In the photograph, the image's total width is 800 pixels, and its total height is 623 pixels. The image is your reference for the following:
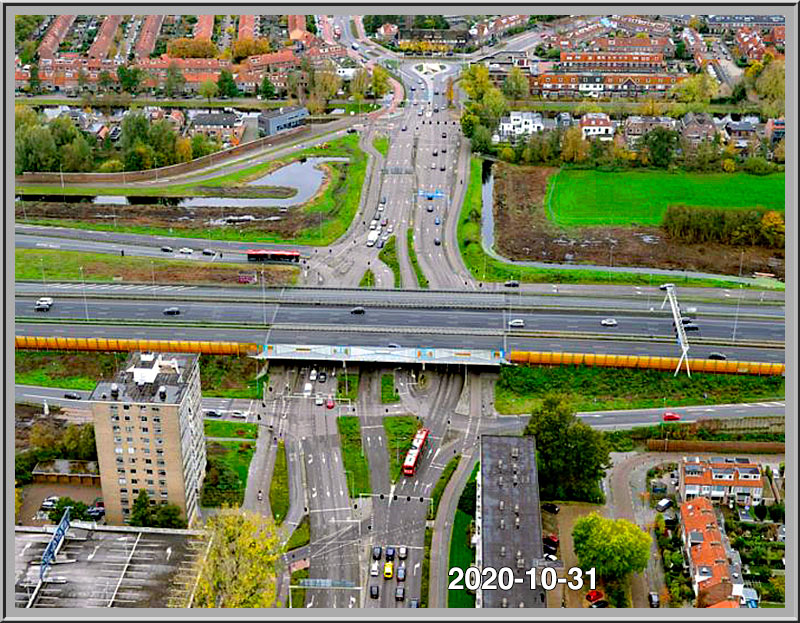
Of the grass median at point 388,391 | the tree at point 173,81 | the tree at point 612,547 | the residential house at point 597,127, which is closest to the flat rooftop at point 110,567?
the tree at point 612,547

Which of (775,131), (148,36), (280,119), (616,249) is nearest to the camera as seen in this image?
(616,249)

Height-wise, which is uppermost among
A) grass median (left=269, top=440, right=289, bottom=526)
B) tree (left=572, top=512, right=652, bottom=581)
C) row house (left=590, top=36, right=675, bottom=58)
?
row house (left=590, top=36, right=675, bottom=58)

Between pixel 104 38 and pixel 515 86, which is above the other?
pixel 104 38

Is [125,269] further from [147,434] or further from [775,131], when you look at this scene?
[775,131]

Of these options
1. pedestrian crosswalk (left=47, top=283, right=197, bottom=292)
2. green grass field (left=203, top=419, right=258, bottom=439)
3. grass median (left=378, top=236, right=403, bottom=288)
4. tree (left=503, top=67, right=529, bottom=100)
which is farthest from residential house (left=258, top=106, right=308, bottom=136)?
green grass field (left=203, top=419, right=258, bottom=439)

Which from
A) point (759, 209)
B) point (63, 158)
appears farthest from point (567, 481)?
point (63, 158)

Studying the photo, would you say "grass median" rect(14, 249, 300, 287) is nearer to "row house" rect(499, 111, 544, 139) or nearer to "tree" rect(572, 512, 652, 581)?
"tree" rect(572, 512, 652, 581)

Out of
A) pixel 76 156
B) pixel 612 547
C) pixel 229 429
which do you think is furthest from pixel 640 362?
pixel 76 156
